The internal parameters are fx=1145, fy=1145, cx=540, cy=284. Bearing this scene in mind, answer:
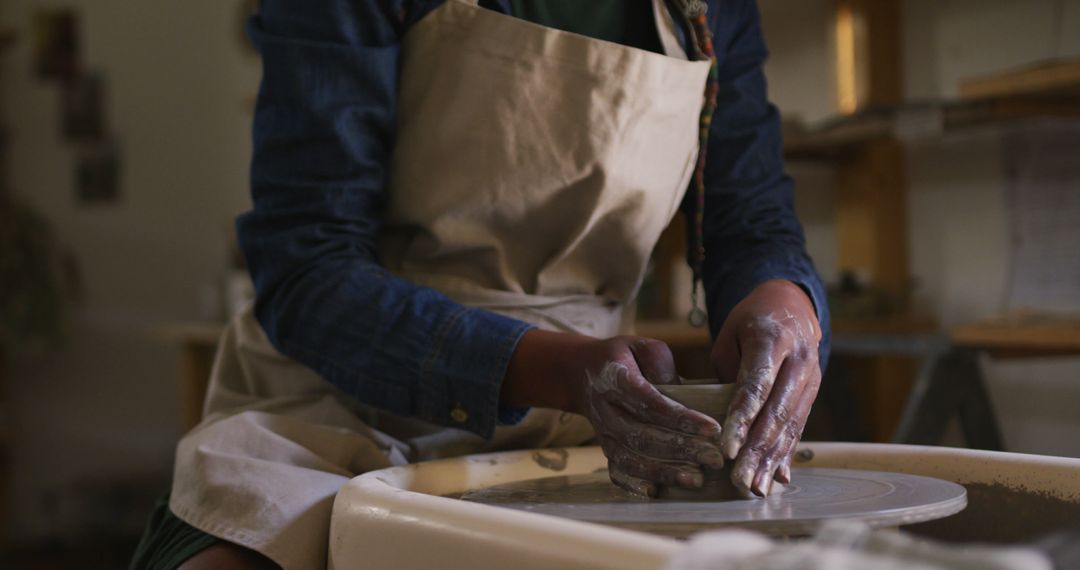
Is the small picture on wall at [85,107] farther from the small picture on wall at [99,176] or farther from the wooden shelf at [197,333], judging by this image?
the wooden shelf at [197,333]

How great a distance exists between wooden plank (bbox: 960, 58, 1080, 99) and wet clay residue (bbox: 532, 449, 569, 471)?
1.22 metres

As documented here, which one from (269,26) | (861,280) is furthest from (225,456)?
(861,280)

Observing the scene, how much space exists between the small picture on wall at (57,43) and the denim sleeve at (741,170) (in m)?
3.75

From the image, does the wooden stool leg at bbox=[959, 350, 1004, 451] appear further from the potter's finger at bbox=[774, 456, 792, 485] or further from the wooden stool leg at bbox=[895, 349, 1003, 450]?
the potter's finger at bbox=[774, 456, 792, 485]

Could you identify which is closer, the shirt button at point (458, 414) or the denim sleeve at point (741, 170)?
the shirt button at point (458, 414)

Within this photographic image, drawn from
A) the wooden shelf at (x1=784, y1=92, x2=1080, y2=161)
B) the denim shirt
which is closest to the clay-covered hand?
the denim shirt

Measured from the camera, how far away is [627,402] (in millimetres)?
821

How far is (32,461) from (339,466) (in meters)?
3.85

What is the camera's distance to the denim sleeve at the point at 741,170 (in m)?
1.20

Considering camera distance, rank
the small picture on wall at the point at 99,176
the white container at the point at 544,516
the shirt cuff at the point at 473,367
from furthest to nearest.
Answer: the small picture on wall at the point at 99,176 → the shirt cuff at the point at 473,367 → the white container at the point at 544,516

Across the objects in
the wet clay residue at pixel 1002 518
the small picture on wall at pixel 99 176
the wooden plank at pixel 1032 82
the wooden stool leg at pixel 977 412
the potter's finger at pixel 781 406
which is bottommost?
the wooden stool leg at pixel 977 412

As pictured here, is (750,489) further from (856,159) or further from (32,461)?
(32,461)

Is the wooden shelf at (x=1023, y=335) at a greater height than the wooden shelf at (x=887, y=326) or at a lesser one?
greater

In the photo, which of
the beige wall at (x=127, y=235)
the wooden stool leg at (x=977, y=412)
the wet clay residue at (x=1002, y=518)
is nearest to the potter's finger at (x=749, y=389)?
the wet clay residue at (x=1002, y=518)
